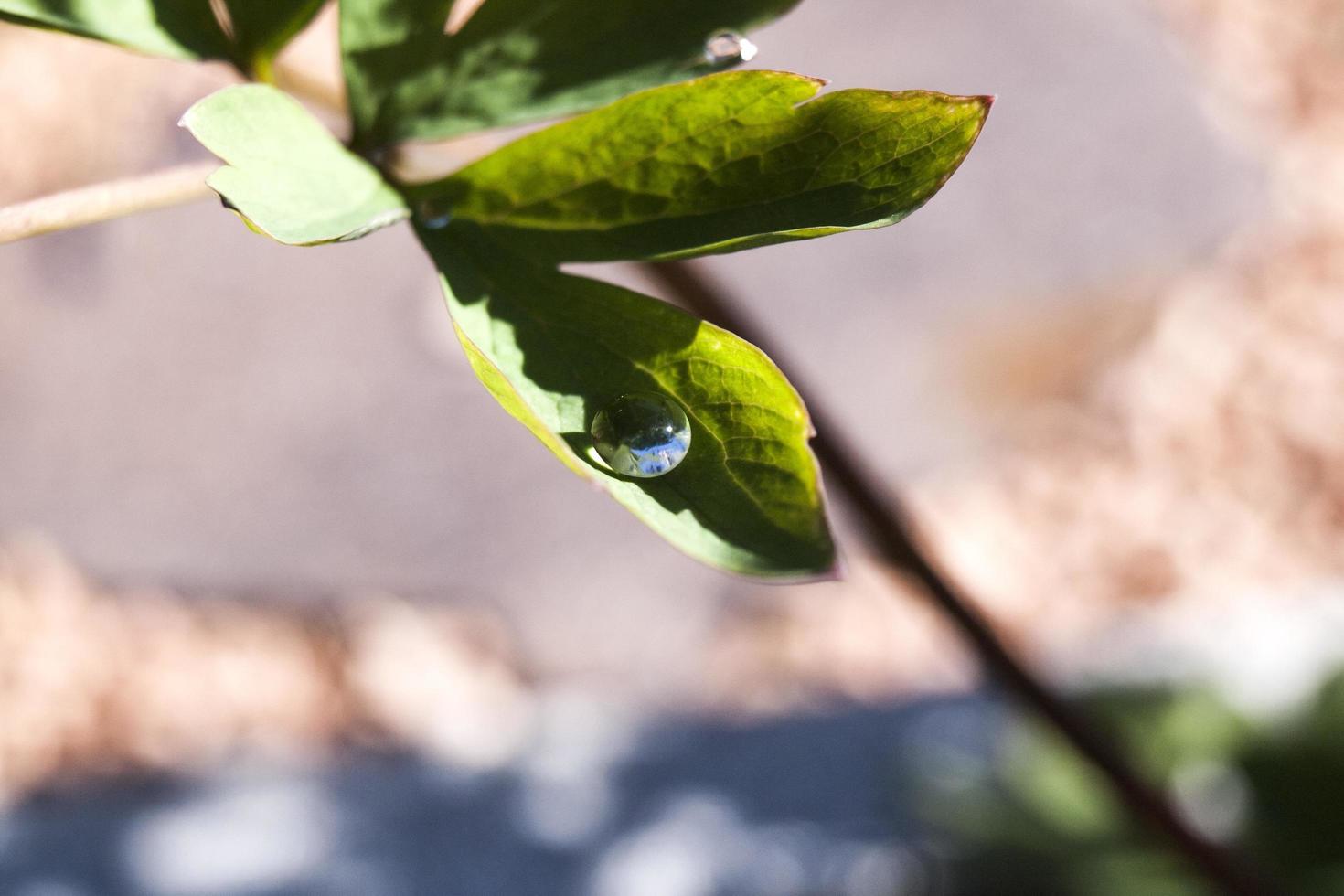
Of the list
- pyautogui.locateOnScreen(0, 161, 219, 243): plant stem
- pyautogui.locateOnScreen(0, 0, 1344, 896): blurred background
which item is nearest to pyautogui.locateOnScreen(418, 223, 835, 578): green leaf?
pyautogui.locateOnScreen(0, 161, 219, 243): plant stem

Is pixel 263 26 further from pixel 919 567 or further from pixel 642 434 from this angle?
pixel 919 567

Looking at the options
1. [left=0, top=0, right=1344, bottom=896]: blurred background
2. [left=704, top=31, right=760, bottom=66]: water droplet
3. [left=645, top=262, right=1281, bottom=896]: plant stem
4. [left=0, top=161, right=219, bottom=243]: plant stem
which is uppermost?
[left=704, top=31, right=760, bottom=66]: water droplet

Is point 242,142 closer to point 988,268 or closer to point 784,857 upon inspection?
point 784,857

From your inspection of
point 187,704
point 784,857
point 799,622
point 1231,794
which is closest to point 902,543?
point 1231,794

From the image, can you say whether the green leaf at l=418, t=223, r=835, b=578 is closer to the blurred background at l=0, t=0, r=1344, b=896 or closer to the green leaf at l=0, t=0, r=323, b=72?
the green leaf at l=0, t=0, r=323, b=72

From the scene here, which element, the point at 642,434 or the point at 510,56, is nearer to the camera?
the point at 642,434

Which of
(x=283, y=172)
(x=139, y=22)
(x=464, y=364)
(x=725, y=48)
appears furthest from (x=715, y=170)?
(x=464, y=364)

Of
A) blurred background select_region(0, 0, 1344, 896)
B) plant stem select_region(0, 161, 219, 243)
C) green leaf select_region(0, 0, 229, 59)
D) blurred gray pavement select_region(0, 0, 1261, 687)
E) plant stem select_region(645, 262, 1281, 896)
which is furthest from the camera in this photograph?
blurred gray pavement select_region(0, 0, 1261, 687)
